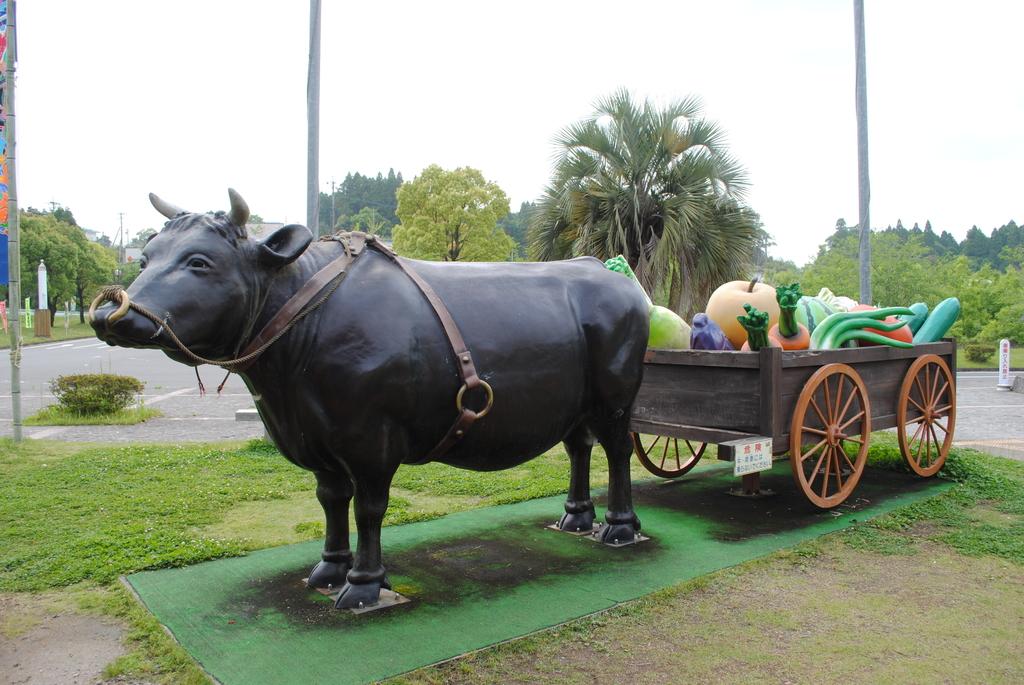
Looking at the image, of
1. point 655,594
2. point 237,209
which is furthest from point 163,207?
point 655,594

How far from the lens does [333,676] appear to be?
294 centimetres

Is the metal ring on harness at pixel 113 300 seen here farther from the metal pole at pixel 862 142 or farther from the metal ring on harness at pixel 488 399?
the metal pole at pixel 862 142

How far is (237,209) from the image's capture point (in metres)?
3.14

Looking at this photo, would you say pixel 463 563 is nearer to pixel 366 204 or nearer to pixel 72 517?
pixel 72 517

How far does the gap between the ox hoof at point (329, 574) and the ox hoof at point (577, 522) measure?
1.56 metres

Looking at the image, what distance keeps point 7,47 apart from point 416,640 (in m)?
8.15

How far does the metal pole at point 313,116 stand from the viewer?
25.4 ft

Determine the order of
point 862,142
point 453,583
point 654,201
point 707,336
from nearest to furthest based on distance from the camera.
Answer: point 453,583 < point 707,336 < point 862,142 < point 654,201

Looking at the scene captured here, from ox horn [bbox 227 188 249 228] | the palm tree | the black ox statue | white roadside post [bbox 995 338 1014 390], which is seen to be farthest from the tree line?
ox horn [bbox 227 188 249 228]

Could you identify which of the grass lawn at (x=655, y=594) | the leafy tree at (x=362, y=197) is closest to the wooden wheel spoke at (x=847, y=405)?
the grass lawn at (x=655, y=594)

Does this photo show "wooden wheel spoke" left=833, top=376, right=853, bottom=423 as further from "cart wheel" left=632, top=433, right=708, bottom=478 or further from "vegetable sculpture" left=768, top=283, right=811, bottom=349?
"cart wheel" left=632, top=433, right=708, bottom=478

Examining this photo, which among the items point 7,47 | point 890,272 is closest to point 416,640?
point 7,47

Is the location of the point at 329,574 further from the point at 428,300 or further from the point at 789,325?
the point at 789,325

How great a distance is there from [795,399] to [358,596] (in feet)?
10.1
